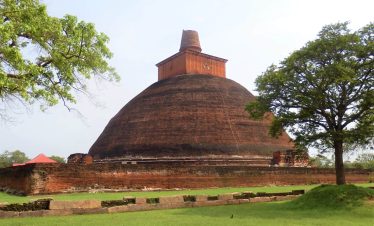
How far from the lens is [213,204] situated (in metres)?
11.2

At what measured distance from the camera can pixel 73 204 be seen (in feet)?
30.1

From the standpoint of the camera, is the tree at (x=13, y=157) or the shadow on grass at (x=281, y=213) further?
the tree at (x=13, y=157)

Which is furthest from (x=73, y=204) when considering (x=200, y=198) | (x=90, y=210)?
(x=200, y=198)

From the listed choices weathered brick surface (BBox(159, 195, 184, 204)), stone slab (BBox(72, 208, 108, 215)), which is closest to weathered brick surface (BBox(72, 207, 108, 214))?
stone slab (BBox(72, 208, 108, 215))

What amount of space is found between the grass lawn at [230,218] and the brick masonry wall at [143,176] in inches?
285

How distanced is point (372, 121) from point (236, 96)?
1748cm

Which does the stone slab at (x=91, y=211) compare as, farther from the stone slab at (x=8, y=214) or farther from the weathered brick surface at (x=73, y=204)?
the stone slab at (x=8, y=214)

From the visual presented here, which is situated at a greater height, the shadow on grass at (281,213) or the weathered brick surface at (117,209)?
the weathered brick surface at (117,209)

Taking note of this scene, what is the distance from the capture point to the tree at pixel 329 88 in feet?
38.2

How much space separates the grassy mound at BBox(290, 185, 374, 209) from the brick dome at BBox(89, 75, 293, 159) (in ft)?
42.9

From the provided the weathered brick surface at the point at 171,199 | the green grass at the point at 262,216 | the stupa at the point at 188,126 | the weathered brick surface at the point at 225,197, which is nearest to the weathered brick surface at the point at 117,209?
the green grass at the point at 262,216

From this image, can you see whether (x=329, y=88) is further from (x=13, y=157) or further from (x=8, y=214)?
(x=13, y=157)

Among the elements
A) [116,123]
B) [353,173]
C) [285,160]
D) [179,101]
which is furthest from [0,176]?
[353,173]

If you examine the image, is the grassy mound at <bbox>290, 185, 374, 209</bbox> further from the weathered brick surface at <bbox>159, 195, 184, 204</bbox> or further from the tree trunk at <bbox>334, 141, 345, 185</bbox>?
the weathered brick surface at <bbox>159, 195, 184, 204</bbox>
